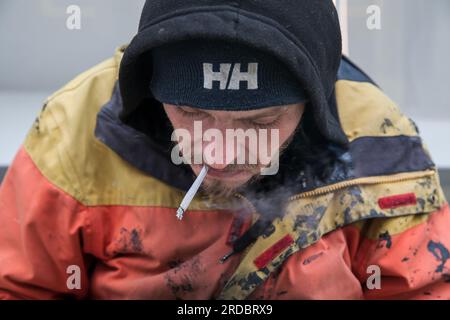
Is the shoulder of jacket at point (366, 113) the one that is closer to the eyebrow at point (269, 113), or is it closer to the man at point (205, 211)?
the man at point (205, 211)

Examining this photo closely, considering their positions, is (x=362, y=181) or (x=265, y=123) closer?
(x=265, y=123)

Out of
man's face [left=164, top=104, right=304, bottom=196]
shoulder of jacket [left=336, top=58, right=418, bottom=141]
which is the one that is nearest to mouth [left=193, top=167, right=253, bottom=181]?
man's face [left=164, top=104, right=304, bottom=196]

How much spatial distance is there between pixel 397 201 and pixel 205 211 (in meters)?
0.29

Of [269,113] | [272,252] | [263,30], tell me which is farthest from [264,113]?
[272,252]

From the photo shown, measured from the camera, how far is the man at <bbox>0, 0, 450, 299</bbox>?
98 centimetres

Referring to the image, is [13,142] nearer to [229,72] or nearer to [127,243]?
[127,243]

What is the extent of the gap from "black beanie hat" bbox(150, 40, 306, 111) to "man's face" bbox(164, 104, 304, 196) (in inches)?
0.9

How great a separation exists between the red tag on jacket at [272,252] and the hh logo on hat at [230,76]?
0.27 meters

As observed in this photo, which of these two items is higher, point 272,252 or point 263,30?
point 263,30

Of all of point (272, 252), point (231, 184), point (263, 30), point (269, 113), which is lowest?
point (272, 252)

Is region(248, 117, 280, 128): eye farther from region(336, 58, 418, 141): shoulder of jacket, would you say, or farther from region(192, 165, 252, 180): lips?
region(336, 58, 418, 141): shoulder of jacket

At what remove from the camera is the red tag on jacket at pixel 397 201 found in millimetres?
1006

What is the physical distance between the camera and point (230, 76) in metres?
Answer: 0.81

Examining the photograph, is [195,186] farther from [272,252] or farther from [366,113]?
[366,113]
